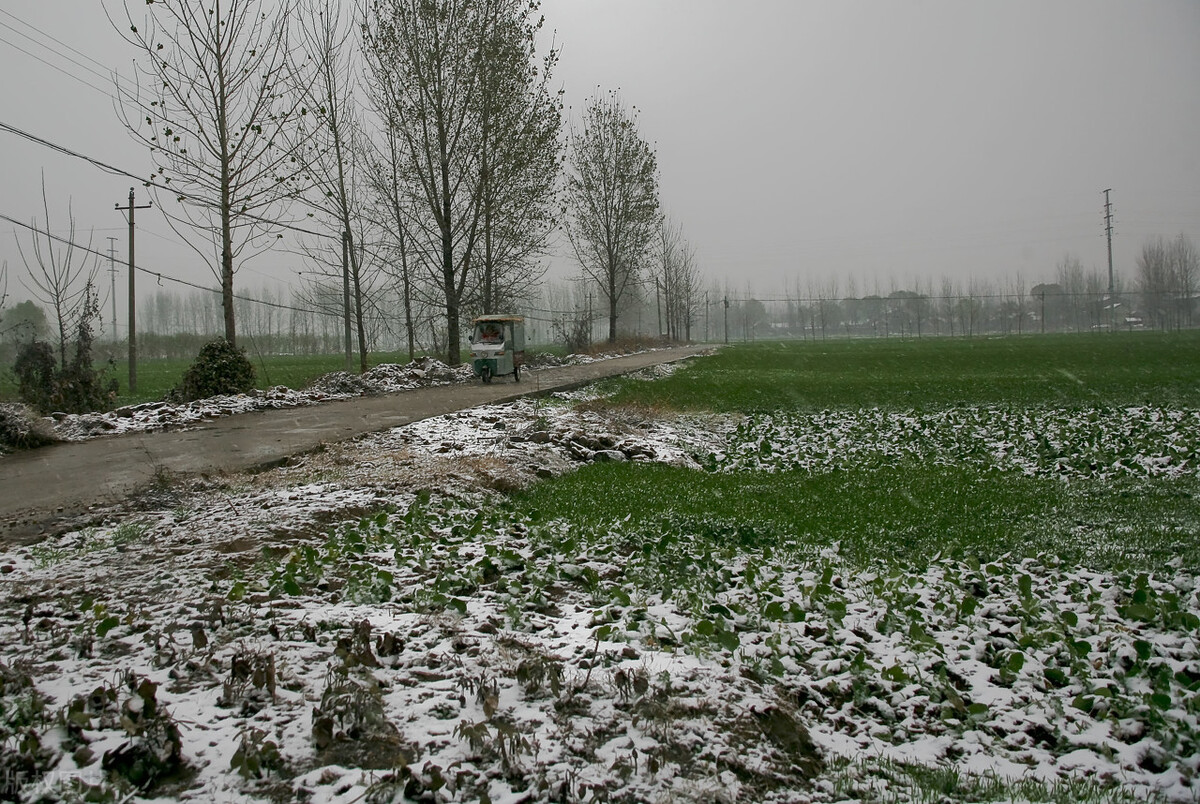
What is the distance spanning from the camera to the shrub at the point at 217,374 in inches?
577

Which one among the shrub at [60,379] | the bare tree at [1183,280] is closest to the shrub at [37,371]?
the shrub at [60,379]

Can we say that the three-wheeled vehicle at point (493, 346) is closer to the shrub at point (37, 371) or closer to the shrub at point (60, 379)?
the shrub at point (60, 379)

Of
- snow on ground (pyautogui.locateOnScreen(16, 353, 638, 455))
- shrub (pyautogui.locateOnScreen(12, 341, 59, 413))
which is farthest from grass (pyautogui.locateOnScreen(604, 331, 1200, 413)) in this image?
shrub (pyautogui.locateOnScreen(12, 341, 59, 413))

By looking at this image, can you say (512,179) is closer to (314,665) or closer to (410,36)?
(410,36)

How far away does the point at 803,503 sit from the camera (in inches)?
295

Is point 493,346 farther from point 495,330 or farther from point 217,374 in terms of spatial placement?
point 217,374

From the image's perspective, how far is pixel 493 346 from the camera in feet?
67.6

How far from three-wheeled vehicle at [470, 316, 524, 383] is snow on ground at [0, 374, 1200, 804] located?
14454 millimetres

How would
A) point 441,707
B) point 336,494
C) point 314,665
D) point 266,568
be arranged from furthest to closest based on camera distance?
point 336,494 → point 266,568 → point 314,665 → point 441,707

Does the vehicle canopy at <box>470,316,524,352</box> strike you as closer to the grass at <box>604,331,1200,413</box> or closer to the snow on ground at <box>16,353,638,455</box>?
the snow on ground at <box>16,353,638,455</box>

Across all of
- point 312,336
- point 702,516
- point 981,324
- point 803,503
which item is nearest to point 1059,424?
point 803,503

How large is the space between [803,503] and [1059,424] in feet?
25.1

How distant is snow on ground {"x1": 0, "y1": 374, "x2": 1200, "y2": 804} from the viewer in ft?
9.29

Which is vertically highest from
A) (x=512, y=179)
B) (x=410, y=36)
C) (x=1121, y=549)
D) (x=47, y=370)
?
(x=410, y=36)
